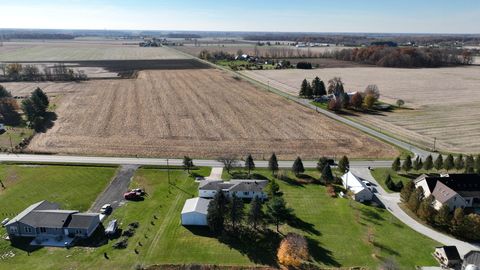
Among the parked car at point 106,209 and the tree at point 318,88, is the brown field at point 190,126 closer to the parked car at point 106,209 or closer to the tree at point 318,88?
the tree at point 318,88

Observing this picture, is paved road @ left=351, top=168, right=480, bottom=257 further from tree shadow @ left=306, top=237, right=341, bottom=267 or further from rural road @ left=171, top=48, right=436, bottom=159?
rural road @ left=171, top=48, right=436, bottom=159

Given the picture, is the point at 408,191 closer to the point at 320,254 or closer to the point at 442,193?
the point at 442,193

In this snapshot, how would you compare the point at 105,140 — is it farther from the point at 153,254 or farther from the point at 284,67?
the point at 284,67

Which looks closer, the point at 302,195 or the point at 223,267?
the point at 223,267

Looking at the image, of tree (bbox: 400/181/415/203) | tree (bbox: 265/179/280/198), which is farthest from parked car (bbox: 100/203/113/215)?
tree (bbox: 400/181/415/203)

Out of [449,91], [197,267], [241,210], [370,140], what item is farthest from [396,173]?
[449,91]
